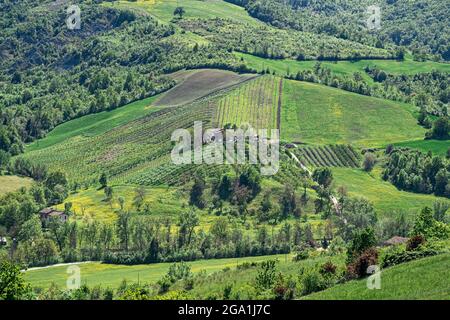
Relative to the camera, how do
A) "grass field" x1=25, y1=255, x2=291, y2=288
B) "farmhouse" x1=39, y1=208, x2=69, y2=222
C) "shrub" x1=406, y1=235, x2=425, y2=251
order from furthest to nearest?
"farmhouse" x1=39, y1=208, x2=69, y2=222, "grass field" x1=25, y1=255, x2=291, y2=288, "shrub" x1=406, y1=235, x2=425, y2=251

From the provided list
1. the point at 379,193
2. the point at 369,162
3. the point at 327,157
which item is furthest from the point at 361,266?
the point at 369,162

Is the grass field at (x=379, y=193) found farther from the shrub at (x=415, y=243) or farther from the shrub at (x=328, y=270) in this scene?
the shrub at (x=328, y=270)

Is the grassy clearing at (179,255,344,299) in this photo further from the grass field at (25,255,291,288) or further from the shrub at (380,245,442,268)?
the grass field at (25,255,291,288)

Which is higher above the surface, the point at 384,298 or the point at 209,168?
the point at 384,298

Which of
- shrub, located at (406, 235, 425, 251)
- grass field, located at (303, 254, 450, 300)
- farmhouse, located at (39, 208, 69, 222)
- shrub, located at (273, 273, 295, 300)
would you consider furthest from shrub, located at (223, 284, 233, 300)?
farmhouse, located at (39, 208, 69, 222)

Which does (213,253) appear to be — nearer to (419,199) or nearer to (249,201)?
(249,201)

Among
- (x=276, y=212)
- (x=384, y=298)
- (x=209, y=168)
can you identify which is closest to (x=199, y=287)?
(x=384, y=298)
